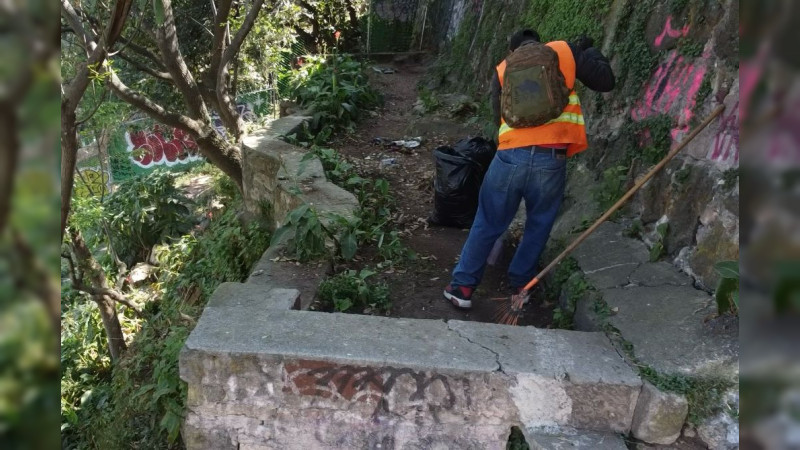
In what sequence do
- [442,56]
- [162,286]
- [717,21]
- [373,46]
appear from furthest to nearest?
[373,46] < [442,56] < [162,286] < [717,21]

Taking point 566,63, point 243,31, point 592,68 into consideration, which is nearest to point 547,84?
point 566,63

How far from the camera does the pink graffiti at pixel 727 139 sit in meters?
3.32

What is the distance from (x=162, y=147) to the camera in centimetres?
1585

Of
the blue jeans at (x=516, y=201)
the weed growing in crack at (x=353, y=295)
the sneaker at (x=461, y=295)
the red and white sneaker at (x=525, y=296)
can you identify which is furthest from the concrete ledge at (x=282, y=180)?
the red and white sneaker at (x=525, y=296)

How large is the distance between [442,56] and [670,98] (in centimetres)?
851

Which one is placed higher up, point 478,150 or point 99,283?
point 478,150

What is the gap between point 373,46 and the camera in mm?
15172

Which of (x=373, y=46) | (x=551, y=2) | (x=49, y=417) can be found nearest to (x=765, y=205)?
(x=49, y=417)

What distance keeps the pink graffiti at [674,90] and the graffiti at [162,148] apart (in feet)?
41.0

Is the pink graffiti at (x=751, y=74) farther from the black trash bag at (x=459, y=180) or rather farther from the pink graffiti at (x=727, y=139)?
the black trash bag at (x=459, y=180)

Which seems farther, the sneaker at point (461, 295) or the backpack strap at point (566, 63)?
the sneaker at point (461, 295)

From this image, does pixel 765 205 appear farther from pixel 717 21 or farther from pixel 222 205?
pixel 222 205

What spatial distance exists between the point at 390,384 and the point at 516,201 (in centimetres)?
150

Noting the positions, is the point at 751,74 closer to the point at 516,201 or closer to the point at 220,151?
the point at 516,201
